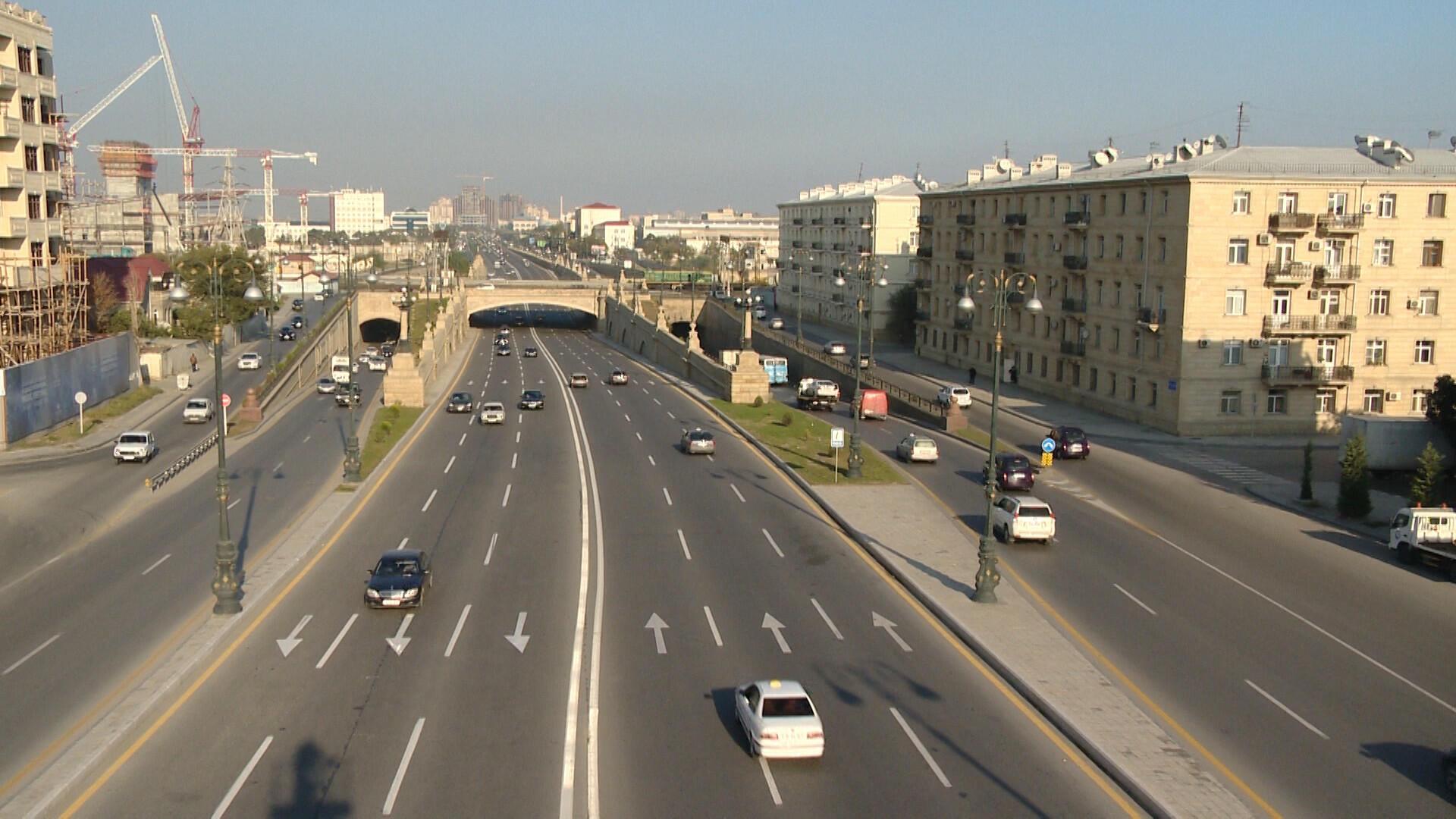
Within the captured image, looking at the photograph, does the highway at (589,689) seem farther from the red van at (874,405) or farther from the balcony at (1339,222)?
the balcony at (1339,222)

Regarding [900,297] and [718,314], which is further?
[718,314]

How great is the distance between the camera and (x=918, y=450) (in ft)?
159

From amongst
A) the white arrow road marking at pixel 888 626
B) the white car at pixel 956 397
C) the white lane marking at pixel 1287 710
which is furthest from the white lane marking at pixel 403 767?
the white car at pixel 956 397

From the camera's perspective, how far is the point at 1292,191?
5809cm

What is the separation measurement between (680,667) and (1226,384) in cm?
4400

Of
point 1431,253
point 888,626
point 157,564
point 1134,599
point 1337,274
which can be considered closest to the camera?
point 888,626

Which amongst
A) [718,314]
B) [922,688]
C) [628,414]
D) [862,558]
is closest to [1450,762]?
[922,688]

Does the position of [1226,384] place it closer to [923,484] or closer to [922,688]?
[923,484]

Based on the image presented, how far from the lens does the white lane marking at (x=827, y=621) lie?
2568cm

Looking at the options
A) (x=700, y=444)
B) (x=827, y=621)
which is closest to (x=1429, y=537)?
(x=827, y=621)

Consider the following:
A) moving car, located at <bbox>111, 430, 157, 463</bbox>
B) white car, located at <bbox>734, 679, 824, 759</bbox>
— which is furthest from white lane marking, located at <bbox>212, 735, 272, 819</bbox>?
moving car, located at <bbox>111, 430, 157, 463</bbox>

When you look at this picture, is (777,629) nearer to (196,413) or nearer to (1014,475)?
(1014,475)

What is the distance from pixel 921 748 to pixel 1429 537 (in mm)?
21520

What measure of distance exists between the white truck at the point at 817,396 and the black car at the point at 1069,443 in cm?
2006
